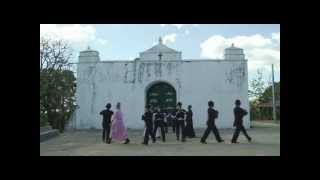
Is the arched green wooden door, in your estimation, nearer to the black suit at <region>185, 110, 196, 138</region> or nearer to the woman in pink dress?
the black suit at <region>185, 110, 196, 138</region>

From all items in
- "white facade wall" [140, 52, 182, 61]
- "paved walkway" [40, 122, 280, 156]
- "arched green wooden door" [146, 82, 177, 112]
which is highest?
"white facade wall" [140, 52, 182, 61]

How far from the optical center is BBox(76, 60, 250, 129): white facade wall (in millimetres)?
20031

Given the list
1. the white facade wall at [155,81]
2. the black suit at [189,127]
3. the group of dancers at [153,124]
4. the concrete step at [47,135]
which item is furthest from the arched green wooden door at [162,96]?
the group of dancers at [153,124]

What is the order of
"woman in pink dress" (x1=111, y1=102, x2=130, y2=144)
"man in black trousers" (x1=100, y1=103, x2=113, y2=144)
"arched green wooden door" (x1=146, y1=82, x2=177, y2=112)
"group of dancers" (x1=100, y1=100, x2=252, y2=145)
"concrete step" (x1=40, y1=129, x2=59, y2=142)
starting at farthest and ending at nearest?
"arched green wooden door" (x1=146, y1=82, x2=177, y2=112), "concrete step" (x1=40, y1=129, x2=59, y2=142), "woman in pink dress" (x1=111, y1=102, x2=130, y2=144), "man in black trousers" (x1=100, y1=103, x2=113, y2=144), "group of dancers" (x1=100, y1=100, x2=252, y2=145)

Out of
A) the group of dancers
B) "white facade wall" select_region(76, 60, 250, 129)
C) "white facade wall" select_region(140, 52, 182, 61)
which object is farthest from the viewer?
"white facade wall" select_region(140, 52, 182, 61)

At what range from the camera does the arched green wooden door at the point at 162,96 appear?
20250 millimetres

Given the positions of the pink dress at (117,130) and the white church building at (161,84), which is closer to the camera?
the pink dress at (117,130)

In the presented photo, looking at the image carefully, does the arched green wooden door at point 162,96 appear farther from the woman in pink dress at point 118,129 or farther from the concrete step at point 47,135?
the woman in pink dress at point 118,129

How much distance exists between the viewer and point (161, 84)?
811 inches

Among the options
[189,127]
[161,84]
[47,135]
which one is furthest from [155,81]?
[47,135]

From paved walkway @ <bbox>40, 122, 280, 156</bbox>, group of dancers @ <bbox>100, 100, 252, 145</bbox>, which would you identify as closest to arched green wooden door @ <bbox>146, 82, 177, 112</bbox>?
group of dancers @ <bbox>100, 100, 252, 145</bbox>
